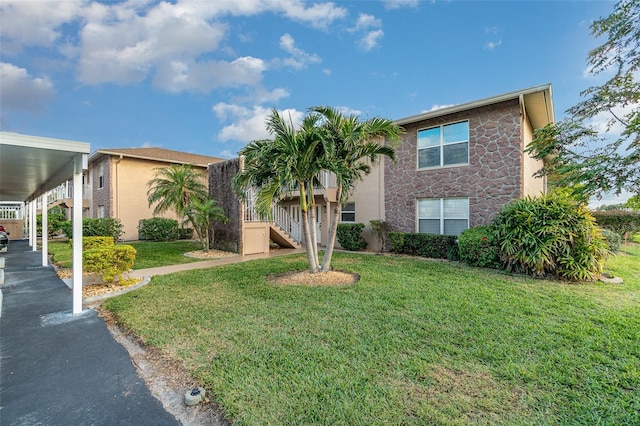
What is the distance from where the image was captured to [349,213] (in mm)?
14734

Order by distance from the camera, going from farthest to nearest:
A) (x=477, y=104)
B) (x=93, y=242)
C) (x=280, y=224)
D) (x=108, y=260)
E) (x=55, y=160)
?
(x=280, y=224) → (x=477, y=104) → (x=93, y=242) → (x=108, y=260) → (x=55, y=160)

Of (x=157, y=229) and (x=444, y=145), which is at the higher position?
(x=444, y=145)

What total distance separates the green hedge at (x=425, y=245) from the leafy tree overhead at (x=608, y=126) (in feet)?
12.8

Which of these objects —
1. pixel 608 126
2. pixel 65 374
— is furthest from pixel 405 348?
pixel 608 126

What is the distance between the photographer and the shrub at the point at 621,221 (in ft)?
49.8

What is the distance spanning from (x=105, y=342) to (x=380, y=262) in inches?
312

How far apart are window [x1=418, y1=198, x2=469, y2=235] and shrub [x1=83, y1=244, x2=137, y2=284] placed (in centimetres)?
1042

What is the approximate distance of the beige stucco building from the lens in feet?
57.5

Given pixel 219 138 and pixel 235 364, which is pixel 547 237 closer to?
pixel 235 364

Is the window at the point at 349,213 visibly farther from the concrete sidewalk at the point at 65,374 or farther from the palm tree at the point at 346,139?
the concrete sidewalk at the point at 65,374

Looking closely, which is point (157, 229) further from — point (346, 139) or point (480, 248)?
point (480, 248)

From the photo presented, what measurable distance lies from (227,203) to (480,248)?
33.5ft

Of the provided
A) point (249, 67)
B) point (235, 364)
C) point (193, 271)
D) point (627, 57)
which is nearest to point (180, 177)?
point (193, 271)

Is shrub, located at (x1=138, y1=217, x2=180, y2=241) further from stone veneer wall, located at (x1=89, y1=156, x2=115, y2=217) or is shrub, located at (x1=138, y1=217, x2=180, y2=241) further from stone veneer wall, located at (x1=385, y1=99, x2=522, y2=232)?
stone veneer wall, located at (x1=385, y1=99, x2=522, y2=232)
